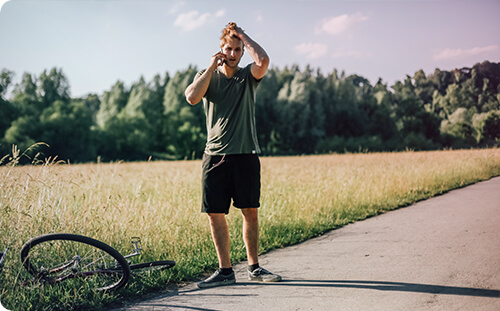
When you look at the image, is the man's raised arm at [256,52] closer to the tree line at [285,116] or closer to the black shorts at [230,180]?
the black shorts at [230,180]

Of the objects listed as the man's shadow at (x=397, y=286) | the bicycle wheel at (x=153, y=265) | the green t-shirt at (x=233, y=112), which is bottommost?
the man's shadow at (x=397, y=286)

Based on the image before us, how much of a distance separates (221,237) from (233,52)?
1758mm

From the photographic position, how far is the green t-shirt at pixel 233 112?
12.9ft

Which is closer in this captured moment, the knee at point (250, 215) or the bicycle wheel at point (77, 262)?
the bicycle wheel at point (77, 262)

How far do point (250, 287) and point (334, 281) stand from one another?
2.55ft

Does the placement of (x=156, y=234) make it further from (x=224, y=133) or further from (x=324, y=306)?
(x=324, y=306)

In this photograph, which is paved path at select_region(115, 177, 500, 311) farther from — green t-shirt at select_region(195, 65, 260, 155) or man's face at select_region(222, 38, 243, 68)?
man's face at select_region(222, 38, 243, 68)

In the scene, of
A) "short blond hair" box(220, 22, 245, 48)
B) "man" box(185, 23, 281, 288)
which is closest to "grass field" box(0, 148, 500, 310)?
"man" box(185, 23, 281, 288)

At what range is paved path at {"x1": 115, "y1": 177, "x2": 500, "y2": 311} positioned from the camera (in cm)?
341

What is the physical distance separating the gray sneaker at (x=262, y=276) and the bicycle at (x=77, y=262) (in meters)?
0.94

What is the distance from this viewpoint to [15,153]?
14.6 feet

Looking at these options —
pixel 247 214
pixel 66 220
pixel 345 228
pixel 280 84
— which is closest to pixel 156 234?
pixel 66 220

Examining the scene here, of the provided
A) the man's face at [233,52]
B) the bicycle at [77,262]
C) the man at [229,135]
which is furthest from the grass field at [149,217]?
the man's face at [233,52]

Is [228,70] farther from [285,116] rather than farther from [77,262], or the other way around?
[285,116]
